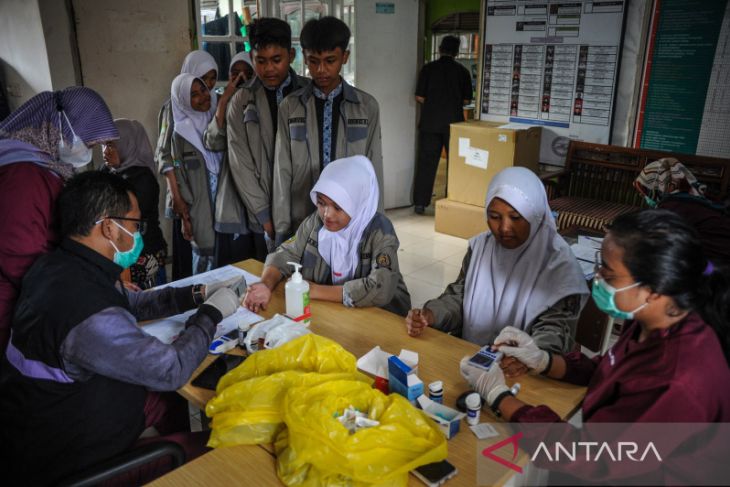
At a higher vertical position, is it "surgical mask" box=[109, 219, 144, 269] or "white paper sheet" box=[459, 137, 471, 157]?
"surgical mask" box=[109, 219, 144, 269]

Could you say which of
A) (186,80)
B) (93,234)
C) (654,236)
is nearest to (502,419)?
(654,236)

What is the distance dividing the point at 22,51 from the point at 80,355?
11.4ft

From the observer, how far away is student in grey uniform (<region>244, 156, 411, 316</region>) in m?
2.04

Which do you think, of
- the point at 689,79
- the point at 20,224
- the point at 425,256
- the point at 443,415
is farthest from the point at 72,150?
the point at 689,79

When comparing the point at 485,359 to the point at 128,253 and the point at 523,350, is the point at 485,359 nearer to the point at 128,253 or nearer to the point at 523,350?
the point at 523,350

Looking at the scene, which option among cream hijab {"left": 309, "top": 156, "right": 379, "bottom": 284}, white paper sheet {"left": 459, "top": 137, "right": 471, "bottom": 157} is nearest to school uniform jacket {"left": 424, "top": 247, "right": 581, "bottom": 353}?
cream hijab {"left": 309, "top": 156, "right": 379, "bottom": 284}

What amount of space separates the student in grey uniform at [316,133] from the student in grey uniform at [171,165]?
2.62 feet

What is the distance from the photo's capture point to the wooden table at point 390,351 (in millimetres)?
1216

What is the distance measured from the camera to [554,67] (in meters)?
4.57

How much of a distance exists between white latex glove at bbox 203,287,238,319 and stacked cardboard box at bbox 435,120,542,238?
10.8 feet

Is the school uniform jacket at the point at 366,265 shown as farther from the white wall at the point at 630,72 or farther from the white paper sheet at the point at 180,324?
the white wall at the point at 630,72

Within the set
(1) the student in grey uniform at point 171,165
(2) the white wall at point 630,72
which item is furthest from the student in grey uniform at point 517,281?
(2) the white wall at point 630,72

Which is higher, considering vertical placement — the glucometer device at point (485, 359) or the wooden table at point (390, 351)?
the glucometer device at point (485, 359)

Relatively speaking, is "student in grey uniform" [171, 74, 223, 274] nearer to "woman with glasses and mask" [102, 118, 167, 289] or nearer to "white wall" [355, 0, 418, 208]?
"woman with glasses and mask" [102, 118, 167, 289]
